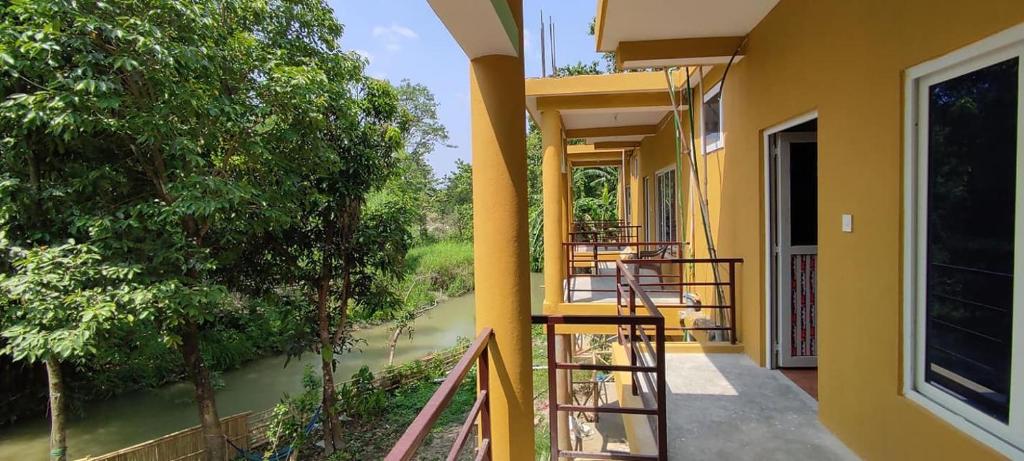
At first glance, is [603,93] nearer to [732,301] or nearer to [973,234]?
[732,301]

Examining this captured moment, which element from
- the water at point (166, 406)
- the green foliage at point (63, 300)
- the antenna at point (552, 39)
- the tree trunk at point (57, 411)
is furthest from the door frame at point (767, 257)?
the antenna at point (552, 39)

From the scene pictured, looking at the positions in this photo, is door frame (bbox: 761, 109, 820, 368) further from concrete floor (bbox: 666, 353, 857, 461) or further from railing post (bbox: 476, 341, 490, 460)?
railing post (bbox: 476, 341, 490, 460)

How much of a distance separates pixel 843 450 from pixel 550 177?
416cm

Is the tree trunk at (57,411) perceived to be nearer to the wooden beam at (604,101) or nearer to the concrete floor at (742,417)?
the wooden beam at (604,101)

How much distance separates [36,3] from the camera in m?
4.12

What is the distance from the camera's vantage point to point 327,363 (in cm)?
743

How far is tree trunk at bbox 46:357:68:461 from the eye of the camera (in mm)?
5441

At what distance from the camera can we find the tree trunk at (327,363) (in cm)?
732

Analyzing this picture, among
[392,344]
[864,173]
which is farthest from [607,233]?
[864,173]

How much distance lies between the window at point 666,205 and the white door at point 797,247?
12.3 ft

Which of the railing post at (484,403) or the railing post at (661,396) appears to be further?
the railing post at (661,396)

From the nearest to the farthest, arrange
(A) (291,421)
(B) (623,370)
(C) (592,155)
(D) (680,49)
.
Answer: (B) (623,370)
(D) (680,49)
(A) (291,421)
(C) (592,155)

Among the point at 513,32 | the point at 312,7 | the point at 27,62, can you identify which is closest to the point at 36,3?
the point at 27,62

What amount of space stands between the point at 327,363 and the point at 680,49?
6.50m
